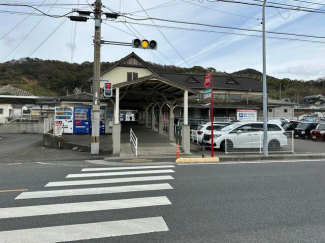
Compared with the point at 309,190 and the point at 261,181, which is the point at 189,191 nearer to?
the point at 261,181

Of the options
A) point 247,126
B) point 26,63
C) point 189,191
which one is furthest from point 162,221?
point 26,63

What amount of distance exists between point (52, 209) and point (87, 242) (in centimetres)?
162

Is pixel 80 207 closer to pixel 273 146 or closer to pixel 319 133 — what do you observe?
pixel 273 146

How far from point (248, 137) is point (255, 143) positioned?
1.66 feet

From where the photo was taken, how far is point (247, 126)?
1366 centimetres

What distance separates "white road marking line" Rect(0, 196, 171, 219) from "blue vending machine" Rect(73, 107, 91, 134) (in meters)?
15.6

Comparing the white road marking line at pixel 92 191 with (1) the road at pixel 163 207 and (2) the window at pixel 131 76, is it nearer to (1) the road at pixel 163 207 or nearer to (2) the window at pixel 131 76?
(1) the road at pixel 163 207

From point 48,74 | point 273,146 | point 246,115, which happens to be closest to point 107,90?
point 273,146

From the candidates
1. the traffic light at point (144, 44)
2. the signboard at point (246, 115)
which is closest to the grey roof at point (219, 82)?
the signboard at point (246, 115)

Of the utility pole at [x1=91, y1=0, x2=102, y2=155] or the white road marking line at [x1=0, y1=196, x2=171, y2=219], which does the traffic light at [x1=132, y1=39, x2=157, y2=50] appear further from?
the white road marking line at [x1=0, y1=196, x2=171, y2=219]

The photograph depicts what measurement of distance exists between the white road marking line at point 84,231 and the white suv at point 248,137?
9.76 m

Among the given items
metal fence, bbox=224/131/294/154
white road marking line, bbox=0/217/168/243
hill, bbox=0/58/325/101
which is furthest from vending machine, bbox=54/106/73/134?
hill, bbox=0/58/325/101

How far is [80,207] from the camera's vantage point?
15.3ft

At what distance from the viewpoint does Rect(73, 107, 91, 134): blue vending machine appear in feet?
64.0
